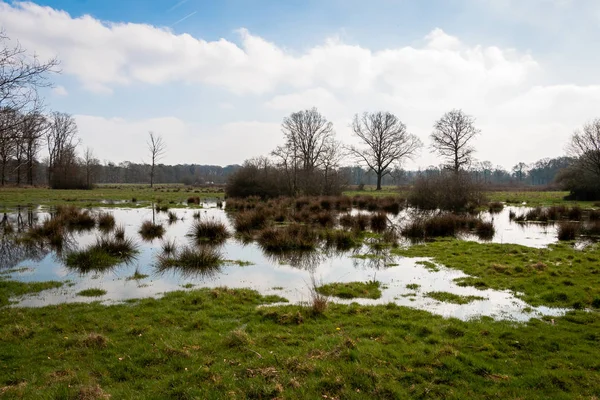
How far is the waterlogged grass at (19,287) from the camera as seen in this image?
761 cm

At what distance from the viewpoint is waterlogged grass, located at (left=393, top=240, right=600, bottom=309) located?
7.54m

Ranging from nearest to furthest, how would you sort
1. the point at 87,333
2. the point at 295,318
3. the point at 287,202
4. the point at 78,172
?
1. the point at 87,333
2. the point at 295,318
3. the point at 287,202
4. the point at 78,172

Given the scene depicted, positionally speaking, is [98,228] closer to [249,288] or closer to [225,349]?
[249,288]

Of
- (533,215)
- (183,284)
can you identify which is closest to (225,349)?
(183,284)

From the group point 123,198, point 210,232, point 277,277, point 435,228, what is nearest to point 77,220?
point 210,232

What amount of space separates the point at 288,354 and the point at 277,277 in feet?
15.3

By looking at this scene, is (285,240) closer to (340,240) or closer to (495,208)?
(340,240)

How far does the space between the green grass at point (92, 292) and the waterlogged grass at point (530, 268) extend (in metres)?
7.84

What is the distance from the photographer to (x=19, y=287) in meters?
8.08

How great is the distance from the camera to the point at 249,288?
28.0ft

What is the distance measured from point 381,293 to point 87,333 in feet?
18.0

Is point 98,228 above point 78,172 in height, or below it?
below

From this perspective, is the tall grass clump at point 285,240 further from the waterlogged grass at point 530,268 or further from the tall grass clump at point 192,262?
the waterlogged grass at point 530,268

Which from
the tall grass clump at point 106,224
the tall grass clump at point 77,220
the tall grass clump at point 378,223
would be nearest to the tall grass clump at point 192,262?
the tall grass clump at point 106,224
